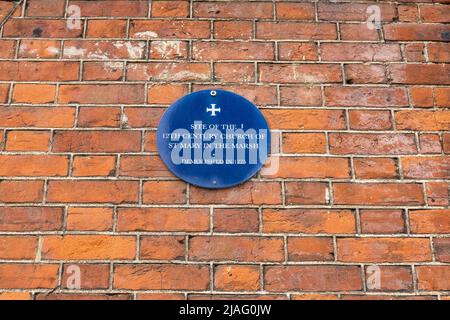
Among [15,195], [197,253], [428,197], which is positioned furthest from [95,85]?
[428,197]

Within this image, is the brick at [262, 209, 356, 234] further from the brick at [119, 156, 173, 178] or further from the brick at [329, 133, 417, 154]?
the brick at [119, 156, 173, 178]

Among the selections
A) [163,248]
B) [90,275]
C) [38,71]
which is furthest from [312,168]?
[38,71]

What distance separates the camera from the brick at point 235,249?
1.43 metres

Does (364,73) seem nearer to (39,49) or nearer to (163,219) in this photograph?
(163,219)

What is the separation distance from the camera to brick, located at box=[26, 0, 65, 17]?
5.56 feet

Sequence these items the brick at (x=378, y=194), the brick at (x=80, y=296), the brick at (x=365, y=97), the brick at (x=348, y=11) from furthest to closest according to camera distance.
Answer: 1. the brick at (x=348, y=11)
2. the brick at (x=365, y=97)
3. the brick at (x=378, y=194)
4. the brick at (x=80, y=296)

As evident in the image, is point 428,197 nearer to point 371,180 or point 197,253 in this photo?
point 371,180

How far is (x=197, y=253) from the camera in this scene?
56.4 inches

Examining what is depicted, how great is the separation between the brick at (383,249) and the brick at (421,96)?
0.44m

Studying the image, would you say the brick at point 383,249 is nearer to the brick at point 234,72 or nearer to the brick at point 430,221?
the brick at point 430,221

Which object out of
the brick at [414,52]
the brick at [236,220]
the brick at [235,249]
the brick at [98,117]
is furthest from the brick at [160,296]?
the brick at [414,52]

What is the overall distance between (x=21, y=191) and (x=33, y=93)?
326 millimetres

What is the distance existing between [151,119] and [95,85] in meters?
0.22
